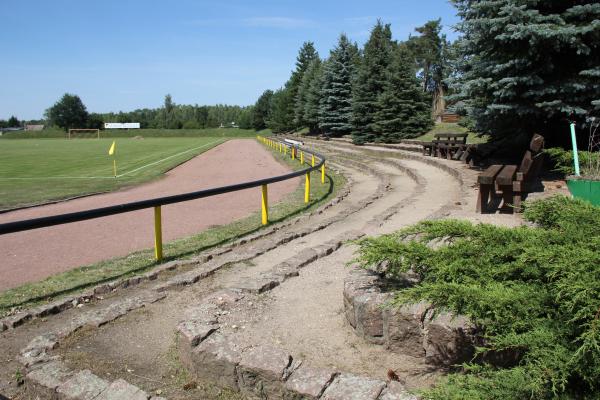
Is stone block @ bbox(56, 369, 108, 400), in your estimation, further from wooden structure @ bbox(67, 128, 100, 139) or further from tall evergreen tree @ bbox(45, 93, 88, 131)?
tall evergreen tree @ bbox(45, 93, 88, 131)

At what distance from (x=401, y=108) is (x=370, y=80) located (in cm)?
469

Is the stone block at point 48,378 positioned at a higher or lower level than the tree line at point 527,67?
lower

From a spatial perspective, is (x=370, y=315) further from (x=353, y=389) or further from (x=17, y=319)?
(x=17, y=319)

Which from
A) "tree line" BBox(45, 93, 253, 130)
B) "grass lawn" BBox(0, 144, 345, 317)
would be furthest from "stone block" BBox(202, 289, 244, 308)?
"tree line" BBox(45, 93, 253, 130)

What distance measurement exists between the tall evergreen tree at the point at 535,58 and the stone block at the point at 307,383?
950 cm

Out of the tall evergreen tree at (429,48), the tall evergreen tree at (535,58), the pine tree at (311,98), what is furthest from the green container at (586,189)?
the tall evergreen tree at (429,48)

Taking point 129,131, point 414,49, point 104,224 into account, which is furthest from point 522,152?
point 129,131

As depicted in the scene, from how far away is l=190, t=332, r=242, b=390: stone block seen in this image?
3.36 m

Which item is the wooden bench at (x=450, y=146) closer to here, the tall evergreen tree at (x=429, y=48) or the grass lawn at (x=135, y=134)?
the tall evergreen tree at (x=429, y=48)

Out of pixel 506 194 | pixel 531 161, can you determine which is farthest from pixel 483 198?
pixel 531 161

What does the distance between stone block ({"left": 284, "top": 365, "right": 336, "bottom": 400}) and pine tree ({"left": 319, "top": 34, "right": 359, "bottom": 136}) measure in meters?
38.5

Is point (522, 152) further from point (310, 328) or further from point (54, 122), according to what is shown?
point (54, 122)

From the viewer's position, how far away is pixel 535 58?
11164 mm

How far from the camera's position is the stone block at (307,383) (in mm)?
2969
